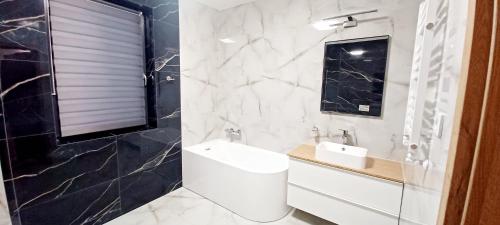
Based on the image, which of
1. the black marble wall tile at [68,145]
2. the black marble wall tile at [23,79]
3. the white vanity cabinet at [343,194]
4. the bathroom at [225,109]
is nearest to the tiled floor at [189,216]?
the bathroom at [225,109]

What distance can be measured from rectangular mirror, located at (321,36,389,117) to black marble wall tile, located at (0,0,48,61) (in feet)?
8.13

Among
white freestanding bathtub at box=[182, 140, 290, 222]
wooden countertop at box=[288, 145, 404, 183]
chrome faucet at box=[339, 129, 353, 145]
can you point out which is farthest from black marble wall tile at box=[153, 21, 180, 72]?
chrome faucet at box=[339, 129, 353, 145]

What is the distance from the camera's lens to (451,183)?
0.43 metres

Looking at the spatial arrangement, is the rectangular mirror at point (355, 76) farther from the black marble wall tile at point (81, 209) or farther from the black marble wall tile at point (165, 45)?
the black marble wall tile at point (81, 209)

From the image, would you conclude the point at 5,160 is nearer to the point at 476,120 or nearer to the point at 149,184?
the point at 149,184

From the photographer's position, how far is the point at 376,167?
1.79m

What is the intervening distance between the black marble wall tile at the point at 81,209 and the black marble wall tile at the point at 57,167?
0.19ft

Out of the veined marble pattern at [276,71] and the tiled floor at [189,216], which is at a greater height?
the veined marble pattern at [276,71]

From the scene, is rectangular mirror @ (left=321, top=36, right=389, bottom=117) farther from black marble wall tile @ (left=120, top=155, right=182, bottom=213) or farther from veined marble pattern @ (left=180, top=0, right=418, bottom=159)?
black marble wall tile @ (left=120, top=155, right=182, bottom=213)

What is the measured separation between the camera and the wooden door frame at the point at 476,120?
37 centimetres

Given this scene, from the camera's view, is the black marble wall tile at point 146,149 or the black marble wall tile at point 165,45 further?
the black marble wall tile at point 165,45

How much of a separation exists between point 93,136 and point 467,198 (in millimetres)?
2383

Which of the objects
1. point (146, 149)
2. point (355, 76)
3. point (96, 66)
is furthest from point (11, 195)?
point (355, 76)

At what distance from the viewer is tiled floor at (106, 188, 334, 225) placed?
2084 millimetres
